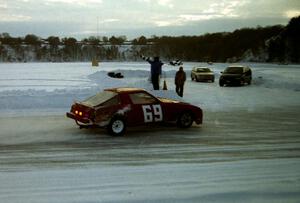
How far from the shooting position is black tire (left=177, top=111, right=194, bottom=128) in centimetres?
1363

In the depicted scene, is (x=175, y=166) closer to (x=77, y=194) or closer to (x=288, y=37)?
(x=77, y=194)

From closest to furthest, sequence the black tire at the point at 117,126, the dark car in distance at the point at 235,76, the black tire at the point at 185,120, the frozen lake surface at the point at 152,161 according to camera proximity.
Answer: the frozen lake surface at the point at 152,161, the black tire at the point at 117,126, the black tire at the point at 185,120, the dark car in distance at the point at 235,76

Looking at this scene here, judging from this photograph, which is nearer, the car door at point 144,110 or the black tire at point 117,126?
the black tire at point 117,126

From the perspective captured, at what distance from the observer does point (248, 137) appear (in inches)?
480

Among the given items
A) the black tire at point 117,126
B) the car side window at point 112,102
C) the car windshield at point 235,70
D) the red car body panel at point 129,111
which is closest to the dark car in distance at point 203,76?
the car windshield at point 235,70

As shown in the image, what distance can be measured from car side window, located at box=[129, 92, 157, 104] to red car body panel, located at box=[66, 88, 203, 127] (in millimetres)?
31

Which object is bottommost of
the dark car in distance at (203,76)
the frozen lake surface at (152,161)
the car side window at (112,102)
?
the dark car in distance at (203,76)

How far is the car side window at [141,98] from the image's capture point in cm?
1277

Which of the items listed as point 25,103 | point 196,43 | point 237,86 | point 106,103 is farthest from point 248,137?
point 196,43

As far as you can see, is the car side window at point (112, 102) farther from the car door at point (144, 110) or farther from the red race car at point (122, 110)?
the car door at point (144, 110)

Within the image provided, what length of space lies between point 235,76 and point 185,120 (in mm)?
23230

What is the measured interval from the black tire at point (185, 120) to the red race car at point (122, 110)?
0.05m

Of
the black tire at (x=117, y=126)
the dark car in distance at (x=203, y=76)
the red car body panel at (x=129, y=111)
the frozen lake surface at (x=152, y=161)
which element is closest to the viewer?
the frozen lake surface at (x=152, y=161)

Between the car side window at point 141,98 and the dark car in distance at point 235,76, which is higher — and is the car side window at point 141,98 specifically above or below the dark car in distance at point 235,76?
above
